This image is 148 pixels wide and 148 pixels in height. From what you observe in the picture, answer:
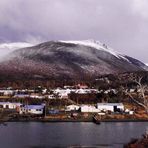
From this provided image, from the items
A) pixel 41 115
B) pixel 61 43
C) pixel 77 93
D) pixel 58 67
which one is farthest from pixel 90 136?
pixel 61 43

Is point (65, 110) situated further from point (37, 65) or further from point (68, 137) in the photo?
point (37, 65)

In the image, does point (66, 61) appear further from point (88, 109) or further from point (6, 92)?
point (88, 109)

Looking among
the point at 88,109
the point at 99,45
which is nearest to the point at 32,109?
the point at 88,109

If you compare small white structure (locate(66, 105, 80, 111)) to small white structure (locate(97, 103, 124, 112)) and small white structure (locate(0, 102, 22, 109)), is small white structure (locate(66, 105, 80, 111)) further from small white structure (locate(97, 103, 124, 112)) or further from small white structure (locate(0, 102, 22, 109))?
small white structure (locate(0, 102, 22, 109))

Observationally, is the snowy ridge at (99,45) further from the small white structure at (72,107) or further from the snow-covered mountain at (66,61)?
the small white structure at (72,107)

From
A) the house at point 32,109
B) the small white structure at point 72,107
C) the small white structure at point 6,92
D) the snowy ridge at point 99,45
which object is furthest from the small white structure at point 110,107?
the snowy ridge at point 99,45

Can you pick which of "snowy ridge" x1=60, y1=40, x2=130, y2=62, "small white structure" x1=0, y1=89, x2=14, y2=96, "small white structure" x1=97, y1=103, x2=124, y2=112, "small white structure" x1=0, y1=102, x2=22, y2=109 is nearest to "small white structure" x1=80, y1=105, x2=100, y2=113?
"small white structure" x1=97, y1=103, x2=124, y2=112
